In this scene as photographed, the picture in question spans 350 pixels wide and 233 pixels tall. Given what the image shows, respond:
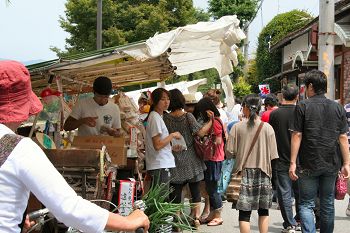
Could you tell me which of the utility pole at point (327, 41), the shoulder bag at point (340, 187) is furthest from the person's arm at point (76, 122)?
the utility pole at point (327, 41)

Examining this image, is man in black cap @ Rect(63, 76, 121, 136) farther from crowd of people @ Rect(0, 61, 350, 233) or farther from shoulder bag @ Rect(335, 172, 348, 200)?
shoulder bag @ Rect(335, 172, 348, 200)

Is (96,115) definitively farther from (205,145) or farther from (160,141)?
(205,145)

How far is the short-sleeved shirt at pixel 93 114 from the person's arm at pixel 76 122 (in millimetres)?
58

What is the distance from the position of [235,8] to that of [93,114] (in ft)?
129

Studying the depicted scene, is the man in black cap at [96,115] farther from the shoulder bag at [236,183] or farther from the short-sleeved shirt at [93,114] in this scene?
the shoulder bag at [236,183]

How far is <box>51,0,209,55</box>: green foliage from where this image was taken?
26.1 metres

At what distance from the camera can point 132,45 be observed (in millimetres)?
5570

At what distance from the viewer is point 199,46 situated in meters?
7.42

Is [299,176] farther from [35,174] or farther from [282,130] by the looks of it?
[35,174]

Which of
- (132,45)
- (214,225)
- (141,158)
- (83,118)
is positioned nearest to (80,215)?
(132,45)

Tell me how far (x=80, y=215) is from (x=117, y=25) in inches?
1030

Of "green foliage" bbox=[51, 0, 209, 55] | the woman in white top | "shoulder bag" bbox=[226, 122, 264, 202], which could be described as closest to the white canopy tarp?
the woman in white top

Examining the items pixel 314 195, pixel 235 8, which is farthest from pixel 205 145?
pixel 235 8

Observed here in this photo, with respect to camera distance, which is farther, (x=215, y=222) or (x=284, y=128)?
(x=215, y=222)
